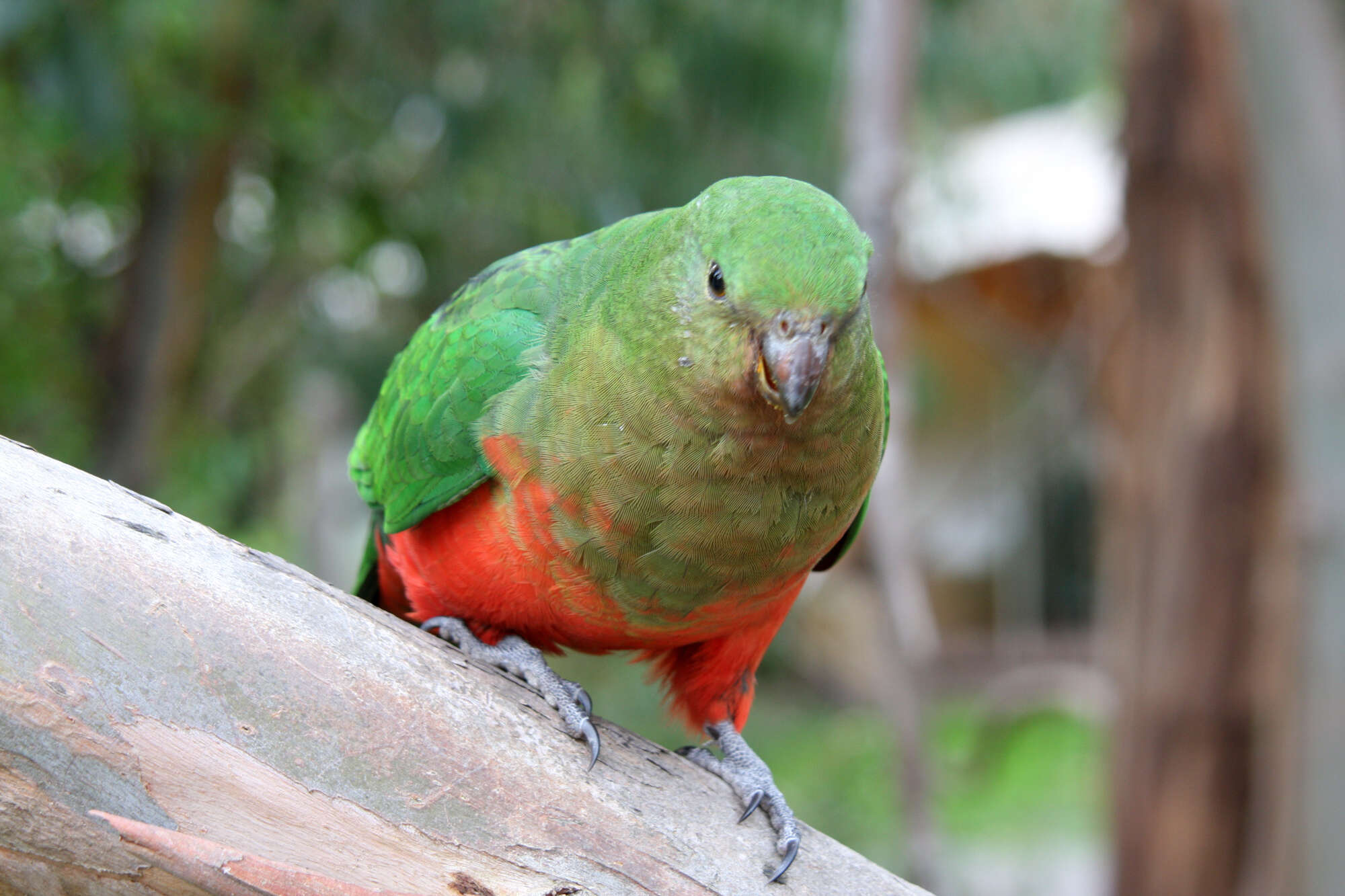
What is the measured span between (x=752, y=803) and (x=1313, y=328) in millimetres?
3863

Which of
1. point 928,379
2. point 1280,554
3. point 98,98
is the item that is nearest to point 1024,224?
point 928,379

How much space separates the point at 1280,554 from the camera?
208 inches

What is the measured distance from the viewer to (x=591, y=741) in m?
2.54

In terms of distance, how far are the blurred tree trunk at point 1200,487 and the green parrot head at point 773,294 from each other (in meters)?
3.71

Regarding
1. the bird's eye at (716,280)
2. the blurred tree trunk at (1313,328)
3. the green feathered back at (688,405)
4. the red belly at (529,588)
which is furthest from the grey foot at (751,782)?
the blurred tree trunk at (1313,328)

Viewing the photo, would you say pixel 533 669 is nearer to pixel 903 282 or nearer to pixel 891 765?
pixel 903 282

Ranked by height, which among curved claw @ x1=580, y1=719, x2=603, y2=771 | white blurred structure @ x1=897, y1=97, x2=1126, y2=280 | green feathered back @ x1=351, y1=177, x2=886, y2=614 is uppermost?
white blurred structure @ x1=897, y1=97, x2=1126, y2=280

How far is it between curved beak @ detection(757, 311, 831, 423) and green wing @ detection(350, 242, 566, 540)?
80 cm

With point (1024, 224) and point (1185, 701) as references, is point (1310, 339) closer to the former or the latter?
point (1185, 701)

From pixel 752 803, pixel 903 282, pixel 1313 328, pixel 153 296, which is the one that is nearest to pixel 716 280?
pixel 752 803

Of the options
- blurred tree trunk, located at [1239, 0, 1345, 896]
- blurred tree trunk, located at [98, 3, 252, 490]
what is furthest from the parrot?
blurred tree trunk, located at [98, 3, 252, 490]

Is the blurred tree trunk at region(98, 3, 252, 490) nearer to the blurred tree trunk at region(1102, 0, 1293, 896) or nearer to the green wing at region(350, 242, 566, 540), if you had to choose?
the green wing at region(350, 242, 566, 540)

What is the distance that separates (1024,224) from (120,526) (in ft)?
42.2

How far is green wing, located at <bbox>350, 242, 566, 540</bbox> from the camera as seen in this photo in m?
2.90
